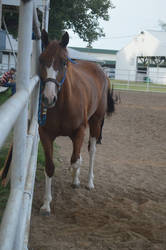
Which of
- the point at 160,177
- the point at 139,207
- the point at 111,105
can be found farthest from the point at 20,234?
the point at 111,105

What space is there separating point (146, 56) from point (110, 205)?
43.8 meters

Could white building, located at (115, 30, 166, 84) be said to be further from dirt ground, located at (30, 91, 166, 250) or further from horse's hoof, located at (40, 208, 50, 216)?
horse's hoof, located at (40, 208, 50, 216)

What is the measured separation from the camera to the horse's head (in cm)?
278

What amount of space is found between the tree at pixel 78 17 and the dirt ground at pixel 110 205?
11.9 m

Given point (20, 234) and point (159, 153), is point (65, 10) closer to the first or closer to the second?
point (159, 153)

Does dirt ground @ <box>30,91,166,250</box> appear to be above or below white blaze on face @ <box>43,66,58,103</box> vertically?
below

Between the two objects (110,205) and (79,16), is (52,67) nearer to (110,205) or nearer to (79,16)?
(110,205)

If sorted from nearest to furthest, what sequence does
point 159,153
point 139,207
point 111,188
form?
1. point 139,207
2. point 111,188
3. point 159,153

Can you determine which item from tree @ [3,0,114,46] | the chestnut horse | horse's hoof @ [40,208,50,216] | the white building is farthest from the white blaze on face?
the white building

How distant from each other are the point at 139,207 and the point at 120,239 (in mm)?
934

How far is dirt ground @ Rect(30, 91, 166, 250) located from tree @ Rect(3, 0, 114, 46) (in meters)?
11.9

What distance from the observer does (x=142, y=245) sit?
2.83 metres

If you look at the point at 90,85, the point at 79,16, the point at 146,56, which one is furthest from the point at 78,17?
the point at 146,56

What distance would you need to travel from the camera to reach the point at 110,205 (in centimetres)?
388
